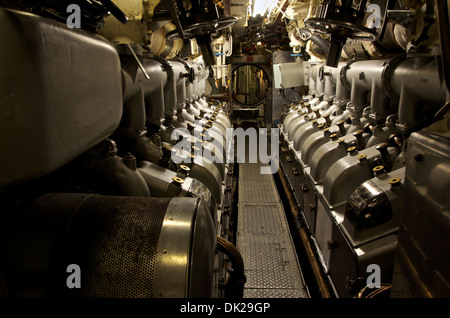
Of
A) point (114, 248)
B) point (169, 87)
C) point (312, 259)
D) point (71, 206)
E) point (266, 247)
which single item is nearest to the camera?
point (114, 248)

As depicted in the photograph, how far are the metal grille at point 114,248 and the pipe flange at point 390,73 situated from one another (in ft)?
7.73

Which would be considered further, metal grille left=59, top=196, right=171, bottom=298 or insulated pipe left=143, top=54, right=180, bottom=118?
insulated pipe left=143, top=54, right=180, bottom=118

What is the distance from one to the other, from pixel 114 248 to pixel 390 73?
2575mm

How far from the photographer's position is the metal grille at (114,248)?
958mm

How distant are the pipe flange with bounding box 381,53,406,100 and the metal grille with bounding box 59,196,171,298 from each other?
2.36 meters

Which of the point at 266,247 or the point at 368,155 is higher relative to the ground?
the point at 368,155

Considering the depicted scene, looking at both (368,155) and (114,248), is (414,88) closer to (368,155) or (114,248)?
(368,155)

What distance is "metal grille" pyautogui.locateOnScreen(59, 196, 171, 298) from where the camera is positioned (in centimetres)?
96

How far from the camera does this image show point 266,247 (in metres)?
3.55

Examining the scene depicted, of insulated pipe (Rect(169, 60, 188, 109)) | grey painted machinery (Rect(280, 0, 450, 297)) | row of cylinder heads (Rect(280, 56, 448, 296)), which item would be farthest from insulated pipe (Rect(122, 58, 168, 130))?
row of cylinder heads (Rect(280, 56, 448, 296))

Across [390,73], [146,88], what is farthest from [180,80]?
[390,73]

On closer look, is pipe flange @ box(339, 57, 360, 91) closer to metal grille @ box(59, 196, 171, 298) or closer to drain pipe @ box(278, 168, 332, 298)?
drain pipe @ box(278, 168, 332, 298)

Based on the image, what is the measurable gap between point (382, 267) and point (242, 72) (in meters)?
11.1
